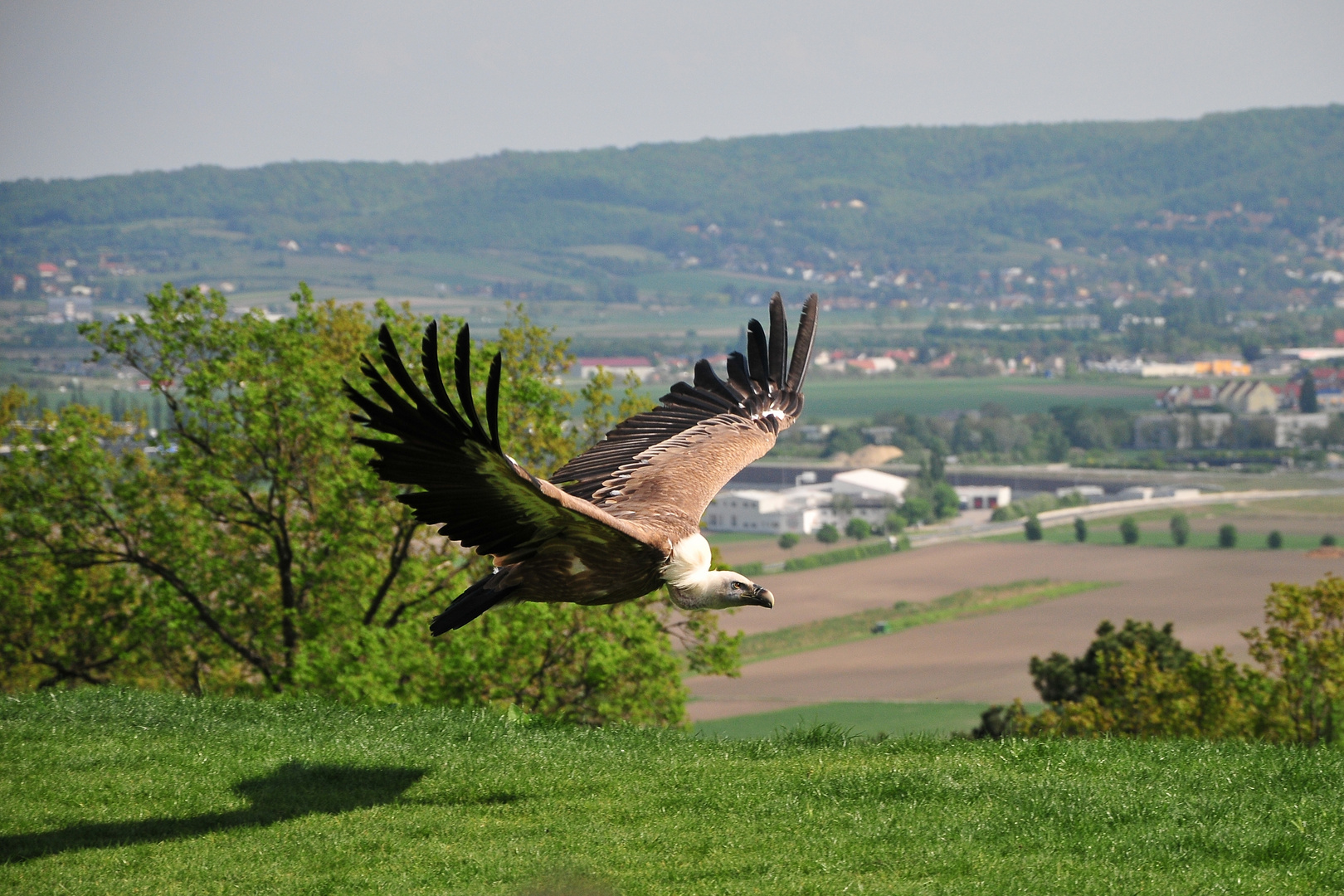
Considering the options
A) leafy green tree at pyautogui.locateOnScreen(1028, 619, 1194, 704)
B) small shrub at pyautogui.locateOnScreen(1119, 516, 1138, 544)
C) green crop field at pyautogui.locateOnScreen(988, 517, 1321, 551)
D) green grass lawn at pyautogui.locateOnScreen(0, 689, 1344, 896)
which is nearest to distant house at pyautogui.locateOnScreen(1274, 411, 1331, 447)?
green crop field at pyautogui.locateOnScreen(988, 517, 1321, 551)

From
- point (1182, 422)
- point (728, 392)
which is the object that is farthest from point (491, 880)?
point (1182, 422)

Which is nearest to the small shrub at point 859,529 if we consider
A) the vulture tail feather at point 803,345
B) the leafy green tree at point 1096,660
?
the leafy green tree at point 1096,660

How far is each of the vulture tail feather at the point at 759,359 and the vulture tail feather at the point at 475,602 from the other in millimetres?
3625

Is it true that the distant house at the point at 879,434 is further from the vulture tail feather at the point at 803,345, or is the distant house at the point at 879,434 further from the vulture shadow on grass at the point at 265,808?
the vulture shadow on grass at the point at 265,808

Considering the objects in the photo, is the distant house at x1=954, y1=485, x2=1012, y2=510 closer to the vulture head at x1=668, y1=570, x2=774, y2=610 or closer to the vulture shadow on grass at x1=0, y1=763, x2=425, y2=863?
the vulture shadow on grass at x1=0, y1=763, x2=425, y2=863

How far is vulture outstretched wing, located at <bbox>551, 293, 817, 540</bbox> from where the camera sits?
8547 millimetres

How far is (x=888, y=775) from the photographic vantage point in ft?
27.6

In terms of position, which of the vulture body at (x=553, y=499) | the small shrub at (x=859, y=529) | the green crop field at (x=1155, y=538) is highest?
the vulture body at (x=553, y=499)

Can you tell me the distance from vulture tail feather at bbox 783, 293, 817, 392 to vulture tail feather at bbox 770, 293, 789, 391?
0.07 metres

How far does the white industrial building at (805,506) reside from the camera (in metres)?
127

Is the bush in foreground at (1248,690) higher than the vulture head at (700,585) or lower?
lower

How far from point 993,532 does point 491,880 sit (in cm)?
12075

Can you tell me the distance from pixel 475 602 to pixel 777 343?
4.07m

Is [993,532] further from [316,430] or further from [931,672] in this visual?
[316,430]
